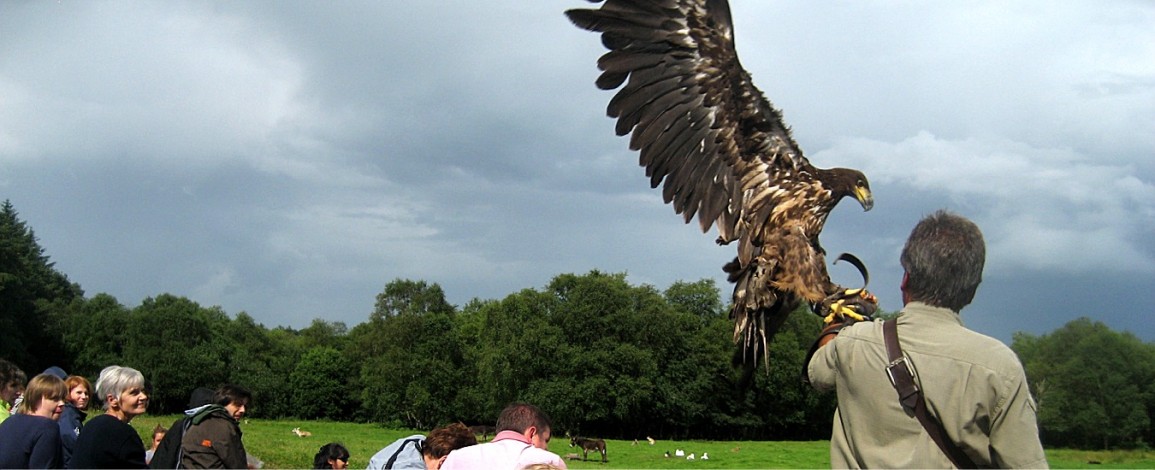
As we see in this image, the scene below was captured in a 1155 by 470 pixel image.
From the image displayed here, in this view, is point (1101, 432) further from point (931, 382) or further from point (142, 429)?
point (142, 429)

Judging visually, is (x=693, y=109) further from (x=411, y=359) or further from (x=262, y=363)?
(x=262, y=363)

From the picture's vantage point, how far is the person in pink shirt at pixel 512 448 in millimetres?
4547

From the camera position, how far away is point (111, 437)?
17.5ft

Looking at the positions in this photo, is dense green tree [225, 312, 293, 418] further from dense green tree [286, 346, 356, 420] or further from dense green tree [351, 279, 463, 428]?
dense green tree [351, 279, 463, 428]

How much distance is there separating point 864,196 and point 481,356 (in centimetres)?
6538

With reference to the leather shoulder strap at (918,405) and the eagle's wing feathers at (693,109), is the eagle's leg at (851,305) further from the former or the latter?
the leather shoulder strap at (918,405)

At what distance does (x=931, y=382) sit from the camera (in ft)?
7.91

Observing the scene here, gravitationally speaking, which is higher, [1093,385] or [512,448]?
[1093,385]

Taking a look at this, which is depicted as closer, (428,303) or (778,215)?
(778,215)

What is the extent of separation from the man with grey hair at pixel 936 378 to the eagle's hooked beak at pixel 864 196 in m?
2.14

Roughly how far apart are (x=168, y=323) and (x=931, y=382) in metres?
80.1

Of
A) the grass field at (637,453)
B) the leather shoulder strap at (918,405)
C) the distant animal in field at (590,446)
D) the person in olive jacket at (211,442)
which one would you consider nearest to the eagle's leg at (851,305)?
the leather shoulder strap at (918,405)

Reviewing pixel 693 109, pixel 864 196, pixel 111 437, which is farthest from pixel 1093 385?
pixel 111 437

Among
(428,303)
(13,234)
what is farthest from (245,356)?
(13,234)
